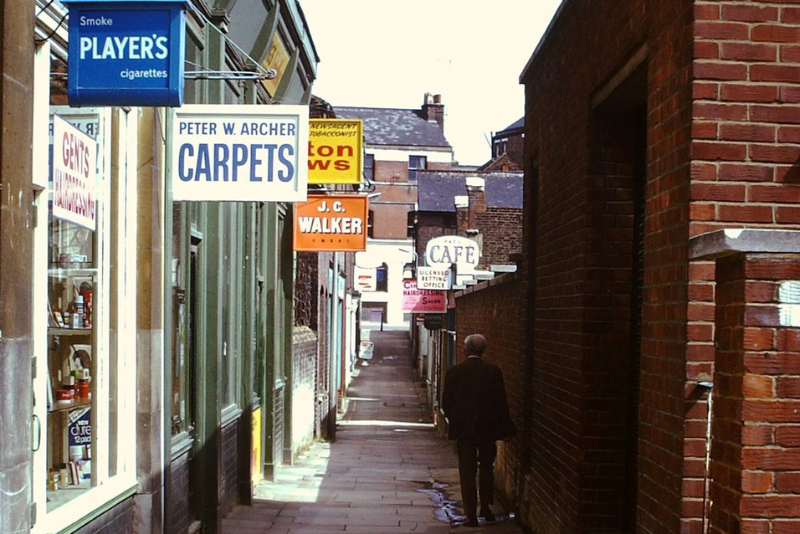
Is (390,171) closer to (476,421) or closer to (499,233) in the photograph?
(499,233)

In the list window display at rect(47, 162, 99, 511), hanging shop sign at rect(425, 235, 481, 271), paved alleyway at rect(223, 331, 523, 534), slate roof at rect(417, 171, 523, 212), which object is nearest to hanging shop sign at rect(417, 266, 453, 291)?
hanging shop sign at rect(425, 235, 481, 271)

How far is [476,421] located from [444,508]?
1.98m

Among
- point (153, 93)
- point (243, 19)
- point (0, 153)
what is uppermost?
point (243, 19)

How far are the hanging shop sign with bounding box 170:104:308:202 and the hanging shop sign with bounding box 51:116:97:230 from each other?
1079 millimetres

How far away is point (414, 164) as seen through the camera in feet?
203

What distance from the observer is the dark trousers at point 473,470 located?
9445mm

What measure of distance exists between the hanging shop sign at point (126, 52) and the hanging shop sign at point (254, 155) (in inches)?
73.8

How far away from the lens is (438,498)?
468 inches

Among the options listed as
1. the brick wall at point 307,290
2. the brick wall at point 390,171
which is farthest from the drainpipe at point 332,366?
the brick wall at point 390,171

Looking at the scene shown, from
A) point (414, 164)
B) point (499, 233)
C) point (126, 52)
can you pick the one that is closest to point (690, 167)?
point (126, 52)

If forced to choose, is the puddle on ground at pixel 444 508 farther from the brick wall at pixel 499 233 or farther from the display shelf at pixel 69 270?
the brick wall at pixel 499 233

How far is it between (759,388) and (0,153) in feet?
9.75

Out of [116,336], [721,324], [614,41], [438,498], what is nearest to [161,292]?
[116,336]

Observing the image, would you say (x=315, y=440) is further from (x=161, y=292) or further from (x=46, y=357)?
(x=46, y=357)
